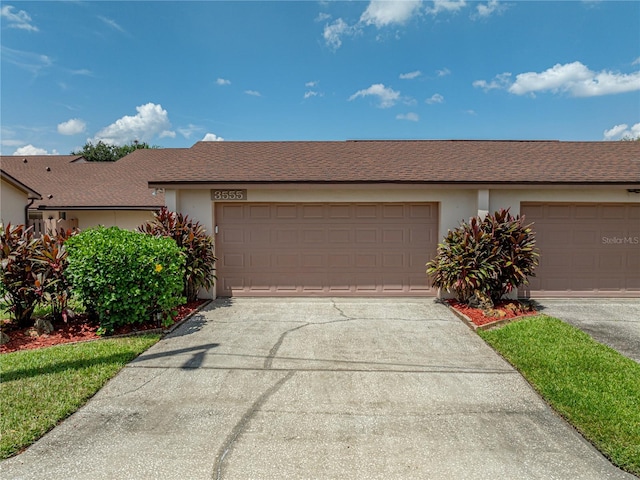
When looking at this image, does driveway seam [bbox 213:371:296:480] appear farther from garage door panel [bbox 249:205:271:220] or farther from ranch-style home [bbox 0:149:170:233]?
ranch-style home [bbox 0:149:170:233]

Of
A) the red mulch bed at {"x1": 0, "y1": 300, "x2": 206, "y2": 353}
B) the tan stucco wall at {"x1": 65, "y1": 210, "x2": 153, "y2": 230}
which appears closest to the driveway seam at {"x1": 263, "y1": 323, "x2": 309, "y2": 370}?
the red mulch bed at {"x1": 0, "y1": 300, "x2": 206, "y2": 353}

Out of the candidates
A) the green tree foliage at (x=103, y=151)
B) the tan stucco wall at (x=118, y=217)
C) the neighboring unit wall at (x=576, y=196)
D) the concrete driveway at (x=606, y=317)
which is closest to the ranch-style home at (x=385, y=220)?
the neighboring unit wall at (x=576, y=196)

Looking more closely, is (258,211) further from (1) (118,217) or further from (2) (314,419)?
(1) (118,217)

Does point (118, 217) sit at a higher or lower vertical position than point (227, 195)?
lower

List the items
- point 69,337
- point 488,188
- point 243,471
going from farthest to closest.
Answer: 1. point 488,188
2. point 69,337
3. point 243,471

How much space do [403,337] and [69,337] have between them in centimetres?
540

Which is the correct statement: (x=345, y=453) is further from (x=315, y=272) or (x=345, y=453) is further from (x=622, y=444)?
(x=315, y=272)

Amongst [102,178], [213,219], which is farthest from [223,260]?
[102,178]

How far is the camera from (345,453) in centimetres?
277

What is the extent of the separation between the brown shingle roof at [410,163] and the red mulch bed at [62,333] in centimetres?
339

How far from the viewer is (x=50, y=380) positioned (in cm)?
394

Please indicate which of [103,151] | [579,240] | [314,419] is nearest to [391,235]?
[579,240]

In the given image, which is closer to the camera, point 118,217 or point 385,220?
point 385,220

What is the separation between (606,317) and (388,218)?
15.4ft
